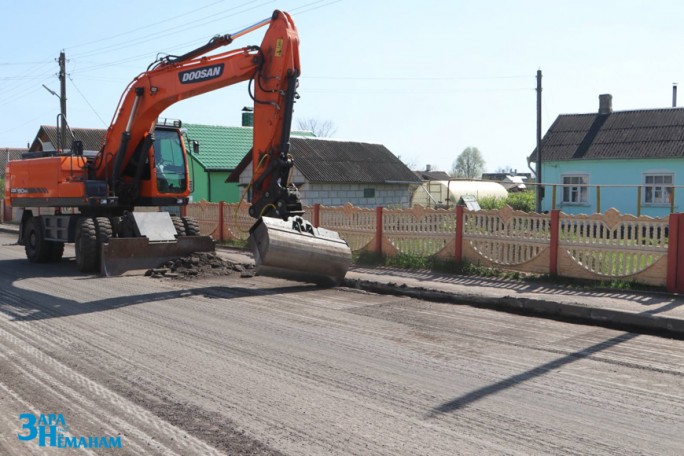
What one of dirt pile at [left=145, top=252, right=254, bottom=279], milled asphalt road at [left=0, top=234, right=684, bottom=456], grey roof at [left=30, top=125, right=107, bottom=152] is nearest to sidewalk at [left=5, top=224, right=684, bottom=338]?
milled asphalt road at [left=0, top=234, right=684, bottom=456]

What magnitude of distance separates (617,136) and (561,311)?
927 inches

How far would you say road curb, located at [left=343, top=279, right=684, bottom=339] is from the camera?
948 cm

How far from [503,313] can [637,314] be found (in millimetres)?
1918

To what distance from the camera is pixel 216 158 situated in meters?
35.9

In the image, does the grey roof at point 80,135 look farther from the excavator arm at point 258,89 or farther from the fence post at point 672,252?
the fence post at point 672,252

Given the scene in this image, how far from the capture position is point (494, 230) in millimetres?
14719

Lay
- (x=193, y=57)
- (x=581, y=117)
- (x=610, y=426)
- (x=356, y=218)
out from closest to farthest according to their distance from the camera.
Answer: (x=610, y=426) < (x=193, y=57) < (x=356, y=218) < (x=581, y=117)

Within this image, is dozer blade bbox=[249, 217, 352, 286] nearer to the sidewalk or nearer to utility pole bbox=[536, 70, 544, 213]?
the sidewalk

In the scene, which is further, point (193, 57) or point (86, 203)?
point (86, 203)

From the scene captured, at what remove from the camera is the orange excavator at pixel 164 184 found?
12.2 m

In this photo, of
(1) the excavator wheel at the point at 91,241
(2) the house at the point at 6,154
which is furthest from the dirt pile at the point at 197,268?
(2) the house at the point at 6,154

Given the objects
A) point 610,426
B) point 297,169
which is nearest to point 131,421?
point 610,426

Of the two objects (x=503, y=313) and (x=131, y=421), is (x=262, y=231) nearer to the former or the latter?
(x=503, y=313)

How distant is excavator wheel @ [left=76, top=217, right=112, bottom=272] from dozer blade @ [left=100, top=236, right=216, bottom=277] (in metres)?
0.61
